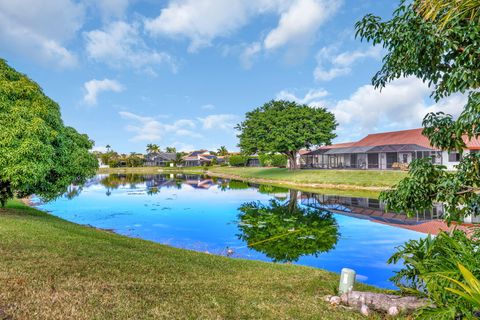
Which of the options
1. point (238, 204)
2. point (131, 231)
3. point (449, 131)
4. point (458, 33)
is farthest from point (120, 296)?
point (238, 204)

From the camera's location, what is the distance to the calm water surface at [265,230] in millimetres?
12492

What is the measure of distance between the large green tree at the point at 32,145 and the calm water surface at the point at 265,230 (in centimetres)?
414

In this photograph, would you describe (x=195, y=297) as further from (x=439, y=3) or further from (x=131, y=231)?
(x=131, y=231)

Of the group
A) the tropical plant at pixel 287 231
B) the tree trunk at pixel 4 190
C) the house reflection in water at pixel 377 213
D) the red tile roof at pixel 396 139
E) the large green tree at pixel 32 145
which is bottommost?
the tropical plant at pixel 287 231

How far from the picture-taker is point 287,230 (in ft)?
56.4

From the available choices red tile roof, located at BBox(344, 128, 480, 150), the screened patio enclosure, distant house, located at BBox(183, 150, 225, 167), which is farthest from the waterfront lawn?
distant house, located at BBox(183, 150, 225, 167)

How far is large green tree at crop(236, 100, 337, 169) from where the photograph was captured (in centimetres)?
5138

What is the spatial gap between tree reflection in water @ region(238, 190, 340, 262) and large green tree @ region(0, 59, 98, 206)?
10014 millimetres

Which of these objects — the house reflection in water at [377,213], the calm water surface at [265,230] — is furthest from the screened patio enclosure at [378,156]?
the calm water surface at [265,230]

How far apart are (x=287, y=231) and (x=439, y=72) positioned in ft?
43.3

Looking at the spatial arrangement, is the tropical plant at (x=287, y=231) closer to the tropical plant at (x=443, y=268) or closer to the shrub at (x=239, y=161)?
the tropical plant at (x=443, y=268)

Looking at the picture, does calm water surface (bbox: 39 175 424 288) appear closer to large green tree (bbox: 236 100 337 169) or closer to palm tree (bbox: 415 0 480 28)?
palm tree (bbox: 415 0 480 28)

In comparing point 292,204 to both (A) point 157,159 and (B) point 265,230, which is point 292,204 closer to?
(B) point 265,230

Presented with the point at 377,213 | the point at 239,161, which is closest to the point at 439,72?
the point at 377,213
